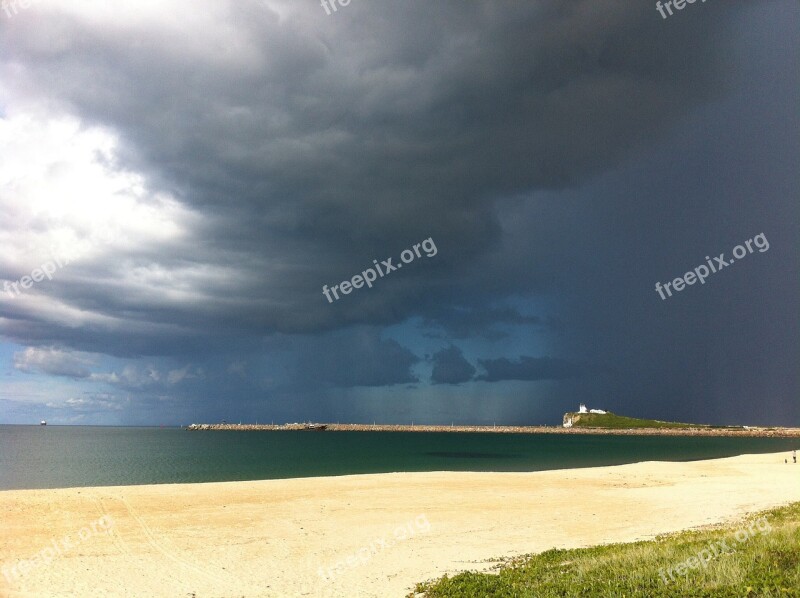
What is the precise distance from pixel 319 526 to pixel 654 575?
1996 centimetres

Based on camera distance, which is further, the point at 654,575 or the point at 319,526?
the point at 319,526

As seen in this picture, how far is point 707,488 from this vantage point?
1631 inches

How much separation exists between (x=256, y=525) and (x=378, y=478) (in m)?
23.6

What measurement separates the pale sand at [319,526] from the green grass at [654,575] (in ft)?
12.2

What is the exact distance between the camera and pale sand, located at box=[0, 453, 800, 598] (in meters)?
18.4

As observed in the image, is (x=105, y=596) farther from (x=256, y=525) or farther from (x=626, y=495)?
(x=626, y=495)

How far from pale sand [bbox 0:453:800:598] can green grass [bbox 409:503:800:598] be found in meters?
3.72

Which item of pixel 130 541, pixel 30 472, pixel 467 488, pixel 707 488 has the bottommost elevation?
pixel 707 488

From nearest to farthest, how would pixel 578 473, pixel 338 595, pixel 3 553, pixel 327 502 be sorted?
pixel 338 595 → pixel 3 553 → pixel 327 502 → pixel 578 473

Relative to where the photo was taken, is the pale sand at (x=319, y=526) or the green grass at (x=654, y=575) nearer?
the green grass at (x=654, y=575)

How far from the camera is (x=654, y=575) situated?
12.1 metres

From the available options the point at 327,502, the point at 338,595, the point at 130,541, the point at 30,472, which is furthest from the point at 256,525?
the point at 30,472

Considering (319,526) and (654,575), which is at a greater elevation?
(654,575)

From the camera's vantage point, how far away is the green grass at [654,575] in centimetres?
1073
